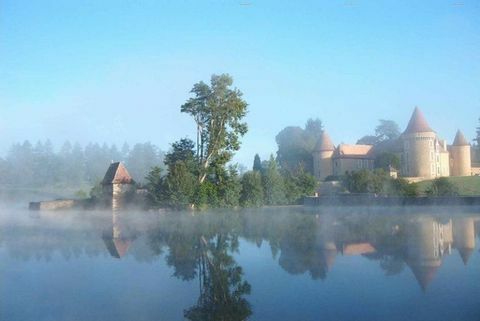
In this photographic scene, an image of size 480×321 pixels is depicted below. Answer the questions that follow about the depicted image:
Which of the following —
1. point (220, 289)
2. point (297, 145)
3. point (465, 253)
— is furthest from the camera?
point (297, 145)

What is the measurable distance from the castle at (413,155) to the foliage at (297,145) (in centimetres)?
371

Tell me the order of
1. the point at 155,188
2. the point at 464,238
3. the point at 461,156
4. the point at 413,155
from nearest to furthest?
the point at 464,238
the point at 155,188
the point at 413,155
the point at 461,156

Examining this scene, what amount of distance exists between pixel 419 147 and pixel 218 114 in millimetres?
28347

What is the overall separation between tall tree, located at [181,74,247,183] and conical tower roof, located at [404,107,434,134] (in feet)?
89.0

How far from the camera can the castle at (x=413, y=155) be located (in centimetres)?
5000

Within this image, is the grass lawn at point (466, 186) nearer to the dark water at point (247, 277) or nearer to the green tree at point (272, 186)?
the green tree at point (272, 186)

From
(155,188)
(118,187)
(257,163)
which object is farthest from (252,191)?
(257,163)

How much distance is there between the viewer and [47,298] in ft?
24.9

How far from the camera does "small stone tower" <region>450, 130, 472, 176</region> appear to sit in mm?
52562

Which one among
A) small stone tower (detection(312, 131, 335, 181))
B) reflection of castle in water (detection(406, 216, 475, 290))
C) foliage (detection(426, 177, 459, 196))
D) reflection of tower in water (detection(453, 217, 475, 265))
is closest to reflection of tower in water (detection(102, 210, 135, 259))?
reflection of castle in water (detection(406, 216, 475, 290))

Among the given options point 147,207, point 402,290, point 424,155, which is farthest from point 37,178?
point 402,290

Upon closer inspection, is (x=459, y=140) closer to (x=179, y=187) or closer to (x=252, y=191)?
(x=252, y=191)

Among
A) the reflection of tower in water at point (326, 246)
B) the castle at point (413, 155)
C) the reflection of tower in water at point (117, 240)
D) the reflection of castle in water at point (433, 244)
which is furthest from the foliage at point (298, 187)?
the reflection of tower in water at point (117, 240)

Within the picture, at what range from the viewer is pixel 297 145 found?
2542 inches
